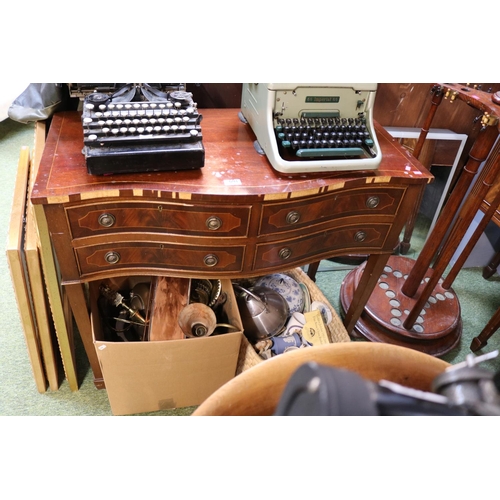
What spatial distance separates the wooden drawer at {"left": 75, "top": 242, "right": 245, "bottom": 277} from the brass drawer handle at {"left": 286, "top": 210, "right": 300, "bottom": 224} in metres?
0.15

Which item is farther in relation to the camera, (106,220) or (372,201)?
(372,201)

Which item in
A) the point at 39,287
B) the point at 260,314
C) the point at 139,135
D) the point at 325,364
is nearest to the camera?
the point at 325,364

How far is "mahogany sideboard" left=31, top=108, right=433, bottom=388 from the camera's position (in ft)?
3.34

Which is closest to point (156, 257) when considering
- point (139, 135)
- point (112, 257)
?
point (112, 257)

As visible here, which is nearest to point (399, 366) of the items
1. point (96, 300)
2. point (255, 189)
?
point (255, 189)

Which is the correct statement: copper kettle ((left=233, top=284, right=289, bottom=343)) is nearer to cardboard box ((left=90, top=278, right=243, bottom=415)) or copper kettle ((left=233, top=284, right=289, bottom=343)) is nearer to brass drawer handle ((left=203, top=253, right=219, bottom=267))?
cardboard box ((left=90, top=278, right=243, bottom=415))

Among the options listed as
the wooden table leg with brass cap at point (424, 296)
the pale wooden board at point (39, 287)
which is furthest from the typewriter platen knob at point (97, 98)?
the wooden table leg with brass cap at point (424, 296)

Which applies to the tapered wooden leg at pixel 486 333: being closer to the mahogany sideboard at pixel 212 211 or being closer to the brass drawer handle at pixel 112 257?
the mahogany sideboard at pixel 212 211

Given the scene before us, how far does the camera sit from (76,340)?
66.7 inches

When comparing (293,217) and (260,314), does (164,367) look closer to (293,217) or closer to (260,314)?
(260,314)

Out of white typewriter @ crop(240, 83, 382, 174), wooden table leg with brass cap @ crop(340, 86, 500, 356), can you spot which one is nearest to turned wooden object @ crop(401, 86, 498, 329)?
wooden table leg with brass cap @ crop(340, 86, 500, 356)

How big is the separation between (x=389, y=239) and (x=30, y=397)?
1329 millimetres

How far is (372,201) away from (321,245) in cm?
20

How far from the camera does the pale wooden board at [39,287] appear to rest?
3.86 feet
